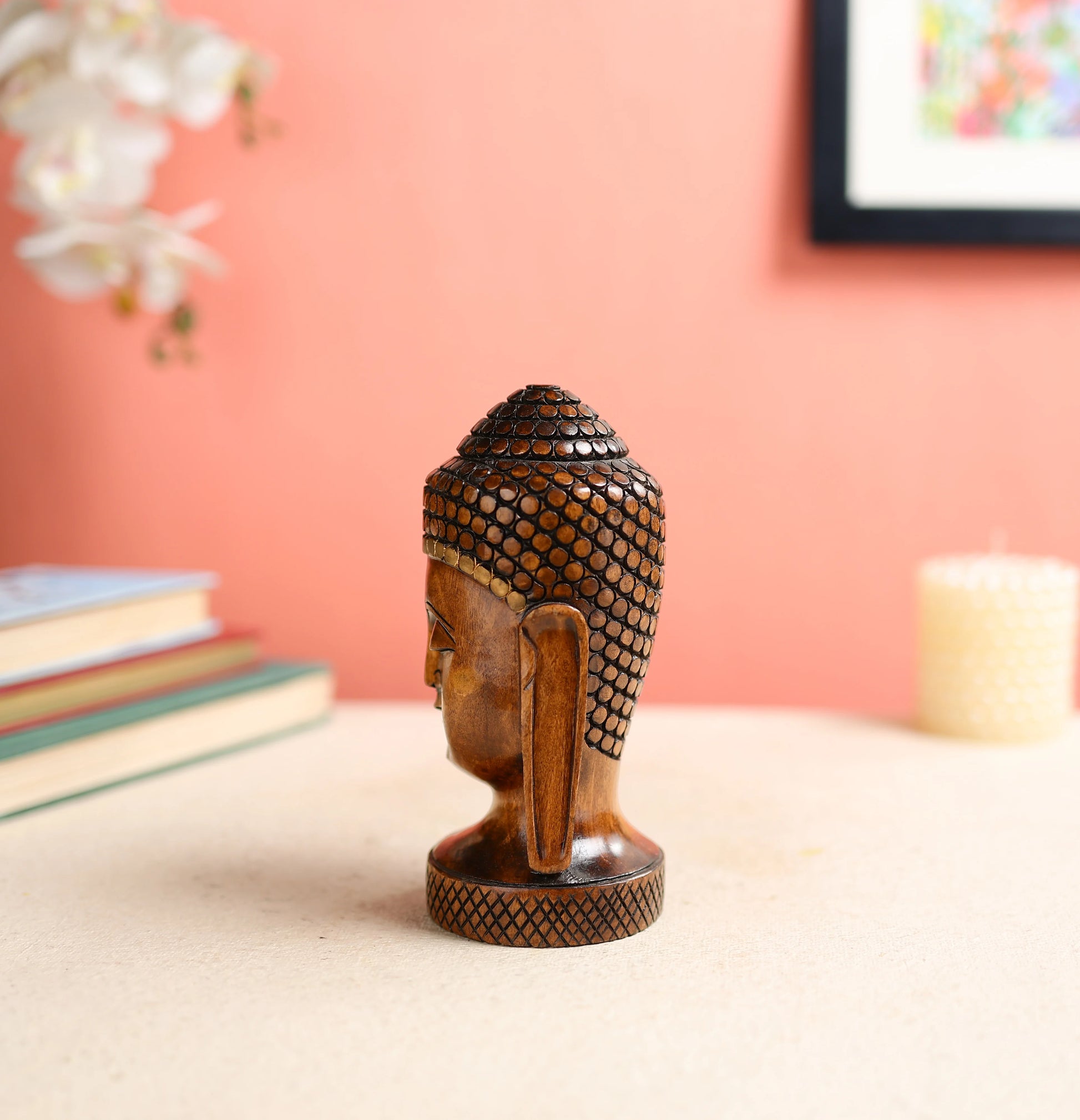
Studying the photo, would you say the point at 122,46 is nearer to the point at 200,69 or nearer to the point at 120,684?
the point at 200,69

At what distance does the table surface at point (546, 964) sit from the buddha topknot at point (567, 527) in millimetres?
144

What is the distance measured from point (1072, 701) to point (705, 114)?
75 cm

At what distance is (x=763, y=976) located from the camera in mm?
589

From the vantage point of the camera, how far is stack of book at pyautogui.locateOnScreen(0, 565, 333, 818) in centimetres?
87

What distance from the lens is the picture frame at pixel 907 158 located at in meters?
1.20

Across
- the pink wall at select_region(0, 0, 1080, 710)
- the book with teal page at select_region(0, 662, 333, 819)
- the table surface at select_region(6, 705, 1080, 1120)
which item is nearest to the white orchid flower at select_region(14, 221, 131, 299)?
the pink wall at select_region(0, 0, 1080, 710)

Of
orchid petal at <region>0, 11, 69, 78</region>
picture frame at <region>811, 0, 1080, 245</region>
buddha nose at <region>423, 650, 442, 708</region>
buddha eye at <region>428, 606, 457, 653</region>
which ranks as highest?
orchid petal at <region>0, 11, 69, 78</region>

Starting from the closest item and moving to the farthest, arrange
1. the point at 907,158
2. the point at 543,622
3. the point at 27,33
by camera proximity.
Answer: the point at 543,622 < the point at 27,33 < the point at 907,158

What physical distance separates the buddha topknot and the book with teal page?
0.40 meters

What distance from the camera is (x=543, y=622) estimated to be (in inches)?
23.4

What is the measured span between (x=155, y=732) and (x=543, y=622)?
488 mm

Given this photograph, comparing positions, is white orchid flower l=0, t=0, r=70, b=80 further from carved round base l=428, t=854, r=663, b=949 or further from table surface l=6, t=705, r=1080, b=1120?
carved round base l=428, t=854, r=663, b=949

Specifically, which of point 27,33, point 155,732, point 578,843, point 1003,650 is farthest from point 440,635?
point 27,33

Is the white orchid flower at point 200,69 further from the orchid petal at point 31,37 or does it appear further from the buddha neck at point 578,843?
the buddha neck at point 578,843
